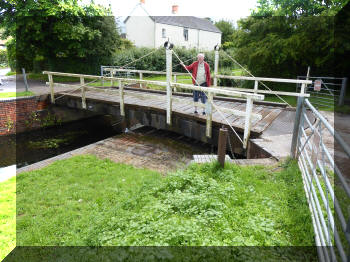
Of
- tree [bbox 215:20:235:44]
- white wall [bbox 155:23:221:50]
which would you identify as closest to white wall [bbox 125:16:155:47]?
white wall [bbox 155:23:221:50]

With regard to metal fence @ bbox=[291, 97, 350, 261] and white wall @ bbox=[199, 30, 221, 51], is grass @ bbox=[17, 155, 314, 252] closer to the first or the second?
metal fence @ bbox=[291, 97, 350, 261]

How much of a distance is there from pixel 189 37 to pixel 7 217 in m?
33.6

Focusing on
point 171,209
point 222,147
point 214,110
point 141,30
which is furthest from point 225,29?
point 171,209

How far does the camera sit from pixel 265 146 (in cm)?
550

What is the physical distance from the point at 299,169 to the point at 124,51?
21507 mm

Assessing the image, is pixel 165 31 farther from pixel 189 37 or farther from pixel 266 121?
pixel 266 121

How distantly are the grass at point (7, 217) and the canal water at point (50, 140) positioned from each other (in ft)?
9.94

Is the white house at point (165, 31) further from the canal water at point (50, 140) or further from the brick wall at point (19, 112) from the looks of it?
the brick wall at point (19, 112)

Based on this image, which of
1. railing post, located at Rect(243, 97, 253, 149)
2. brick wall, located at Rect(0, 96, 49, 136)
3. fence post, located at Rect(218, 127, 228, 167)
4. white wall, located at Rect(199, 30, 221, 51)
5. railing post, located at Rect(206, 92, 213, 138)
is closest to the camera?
fence post, located at Rect(218, 127, 228, 167)

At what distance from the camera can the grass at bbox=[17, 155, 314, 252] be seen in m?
2.80

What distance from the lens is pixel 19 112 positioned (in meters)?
11.3

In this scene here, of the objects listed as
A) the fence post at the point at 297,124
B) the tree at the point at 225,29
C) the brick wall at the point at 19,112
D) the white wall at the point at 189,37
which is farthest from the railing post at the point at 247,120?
the tree at the point at 225,29

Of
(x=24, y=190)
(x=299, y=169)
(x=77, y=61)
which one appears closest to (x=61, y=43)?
(x=77, y=61)

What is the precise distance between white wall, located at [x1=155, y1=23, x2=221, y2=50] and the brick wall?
2066 centimetres
